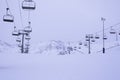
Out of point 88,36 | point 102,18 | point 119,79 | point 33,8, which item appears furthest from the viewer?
point 88,36

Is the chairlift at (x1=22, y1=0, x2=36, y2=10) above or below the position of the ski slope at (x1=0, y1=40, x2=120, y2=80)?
above

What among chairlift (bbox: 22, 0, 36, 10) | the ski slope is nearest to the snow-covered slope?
the ski slope

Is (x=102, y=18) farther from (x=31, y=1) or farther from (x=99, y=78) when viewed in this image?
(x=99, y=78)

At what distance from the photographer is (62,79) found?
6.76m

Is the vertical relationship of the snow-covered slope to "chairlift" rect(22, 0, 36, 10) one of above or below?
below

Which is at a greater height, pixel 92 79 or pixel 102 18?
pixel 102 18

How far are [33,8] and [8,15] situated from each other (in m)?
3.33

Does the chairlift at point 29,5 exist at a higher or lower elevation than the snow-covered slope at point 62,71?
higher

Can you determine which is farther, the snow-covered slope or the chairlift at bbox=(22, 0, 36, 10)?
the chairlift at bbox=(22, 0, 36, 10)

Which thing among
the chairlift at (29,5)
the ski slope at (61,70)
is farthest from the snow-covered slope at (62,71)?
the chairlift at (29,5)

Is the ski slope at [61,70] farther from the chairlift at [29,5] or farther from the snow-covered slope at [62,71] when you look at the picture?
the chairlift at [29,5]

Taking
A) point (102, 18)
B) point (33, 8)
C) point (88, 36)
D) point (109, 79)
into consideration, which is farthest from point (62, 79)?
point (88, 36)

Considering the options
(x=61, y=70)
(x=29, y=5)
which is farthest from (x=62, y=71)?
(x=29, y=5)

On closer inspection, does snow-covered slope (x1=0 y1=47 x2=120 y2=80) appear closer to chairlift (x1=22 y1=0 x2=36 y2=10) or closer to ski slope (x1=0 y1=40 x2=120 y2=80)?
ski slope (x1=0 y1=40 x2=120 y2=80)
